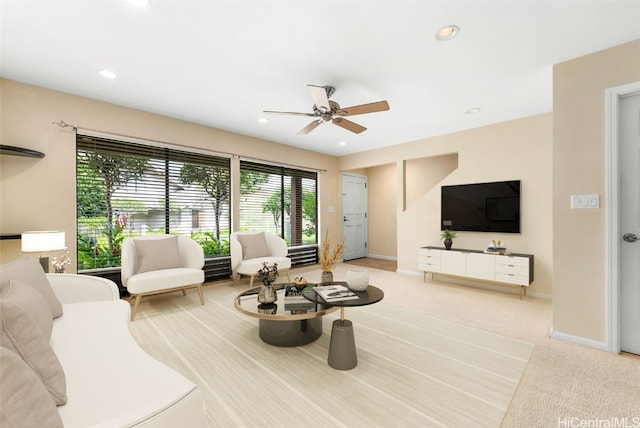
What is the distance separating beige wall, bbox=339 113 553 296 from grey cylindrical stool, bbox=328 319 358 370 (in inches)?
128

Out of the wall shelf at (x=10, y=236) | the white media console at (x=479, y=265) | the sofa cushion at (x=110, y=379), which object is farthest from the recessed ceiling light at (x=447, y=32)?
the wall shelf at (x=10, y=236)

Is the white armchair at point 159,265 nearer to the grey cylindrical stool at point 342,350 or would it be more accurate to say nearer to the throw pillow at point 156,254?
the throw pillow at point 156,254

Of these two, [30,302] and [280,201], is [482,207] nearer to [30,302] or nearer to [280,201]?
[280,201]

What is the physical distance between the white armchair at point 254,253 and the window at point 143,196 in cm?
53

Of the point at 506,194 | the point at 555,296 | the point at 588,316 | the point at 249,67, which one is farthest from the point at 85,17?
the point at 506,194

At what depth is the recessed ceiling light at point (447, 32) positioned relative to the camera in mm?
2047

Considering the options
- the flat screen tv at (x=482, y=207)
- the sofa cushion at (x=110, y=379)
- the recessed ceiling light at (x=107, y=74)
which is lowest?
the sofa cushion at (x=110, y=379)

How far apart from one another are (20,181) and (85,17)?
2.07 metres

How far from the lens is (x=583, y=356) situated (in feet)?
7.06

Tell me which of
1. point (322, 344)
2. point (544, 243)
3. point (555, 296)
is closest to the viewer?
point (322, 344)

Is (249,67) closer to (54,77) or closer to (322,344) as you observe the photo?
(54,77)

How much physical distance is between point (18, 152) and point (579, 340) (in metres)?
5.52

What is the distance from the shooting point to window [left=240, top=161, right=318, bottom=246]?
4.97 meters

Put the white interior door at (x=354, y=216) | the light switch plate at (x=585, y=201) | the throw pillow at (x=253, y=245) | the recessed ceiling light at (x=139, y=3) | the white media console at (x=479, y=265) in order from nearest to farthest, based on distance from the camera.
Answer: the recessed ceiling light at (x=139, y=3) < the light switch plate at (x=585, y=201) < the white media console at (x=479, y=265) < the throw pillow at (x=253, y=245) < the white interior door at (x=354, y=216)
